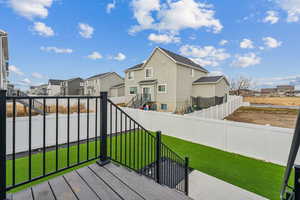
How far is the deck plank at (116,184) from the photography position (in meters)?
1.53

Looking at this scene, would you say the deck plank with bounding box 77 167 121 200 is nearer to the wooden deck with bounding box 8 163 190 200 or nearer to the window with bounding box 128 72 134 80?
the wooden deck with bounding box 8 163 190 200

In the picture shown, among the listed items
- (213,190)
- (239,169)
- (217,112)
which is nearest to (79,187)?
(213,190)

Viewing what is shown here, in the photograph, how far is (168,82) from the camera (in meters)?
14.2

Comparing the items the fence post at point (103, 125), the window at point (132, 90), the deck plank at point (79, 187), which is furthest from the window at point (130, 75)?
the deck plank at point (79, 187)

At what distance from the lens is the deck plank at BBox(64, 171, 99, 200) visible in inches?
58.5

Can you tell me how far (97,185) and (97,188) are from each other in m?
0.06

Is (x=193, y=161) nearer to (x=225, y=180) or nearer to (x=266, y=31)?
(x=225, y=180)

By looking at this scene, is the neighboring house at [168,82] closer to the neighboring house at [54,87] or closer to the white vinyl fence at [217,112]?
the white vinyl fence at [217,112]

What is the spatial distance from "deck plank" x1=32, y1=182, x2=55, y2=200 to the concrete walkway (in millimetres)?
3622

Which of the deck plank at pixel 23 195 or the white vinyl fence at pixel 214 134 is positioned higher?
the deck plank at pixel 23 195

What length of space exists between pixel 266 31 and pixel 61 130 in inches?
634

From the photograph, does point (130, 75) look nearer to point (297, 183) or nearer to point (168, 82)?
point (168, 82)

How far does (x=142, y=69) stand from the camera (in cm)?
1647

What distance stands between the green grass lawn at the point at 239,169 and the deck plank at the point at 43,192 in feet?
14.6
